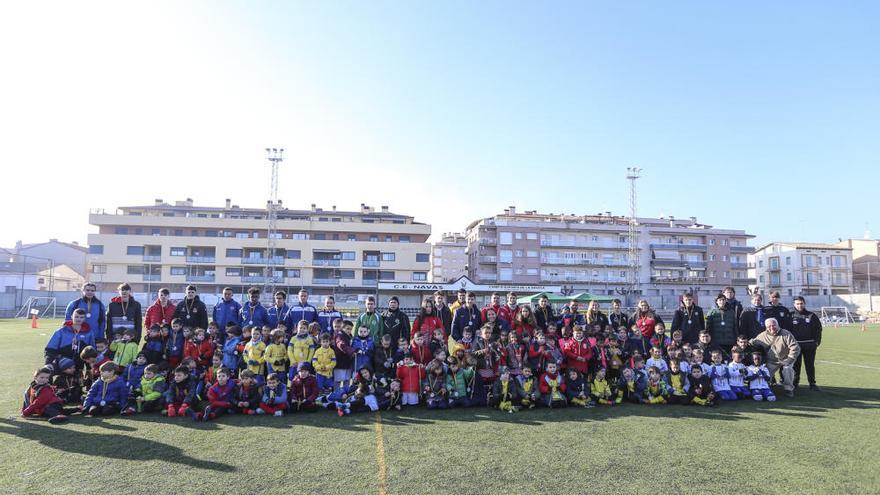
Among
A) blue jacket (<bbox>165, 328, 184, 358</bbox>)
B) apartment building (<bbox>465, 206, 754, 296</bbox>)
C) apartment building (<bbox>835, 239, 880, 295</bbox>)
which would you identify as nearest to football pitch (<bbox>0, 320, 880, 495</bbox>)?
blue jacket (<bbox>165, 328, 184, 358</bbox>)

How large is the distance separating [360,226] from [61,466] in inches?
2289

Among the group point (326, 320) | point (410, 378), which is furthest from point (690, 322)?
point (326, 320)

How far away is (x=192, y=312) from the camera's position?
1024cm

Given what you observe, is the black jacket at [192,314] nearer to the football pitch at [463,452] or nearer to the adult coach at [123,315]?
the adult coach at [123,315]

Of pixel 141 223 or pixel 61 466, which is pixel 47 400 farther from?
pixel 141 223

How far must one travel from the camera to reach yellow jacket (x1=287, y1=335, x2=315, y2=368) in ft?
29.1

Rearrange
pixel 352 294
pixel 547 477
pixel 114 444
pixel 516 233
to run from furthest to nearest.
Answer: pixel 516 233, pixel 352 294, pixel 114 444, pixel 547 477

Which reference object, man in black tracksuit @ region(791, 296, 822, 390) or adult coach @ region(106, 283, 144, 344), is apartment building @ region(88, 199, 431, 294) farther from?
man in black tracksuit @ region(791, 296, 822, 390)

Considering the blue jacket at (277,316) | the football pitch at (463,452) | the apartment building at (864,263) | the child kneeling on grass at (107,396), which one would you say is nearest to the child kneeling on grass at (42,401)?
the football pitch at (463,452)

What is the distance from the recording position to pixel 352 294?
59.3m

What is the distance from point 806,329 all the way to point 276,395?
10.2 m

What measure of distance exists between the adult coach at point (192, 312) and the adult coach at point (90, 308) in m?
1.30

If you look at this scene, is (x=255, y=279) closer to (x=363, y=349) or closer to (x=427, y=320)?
(x=427, y=320)

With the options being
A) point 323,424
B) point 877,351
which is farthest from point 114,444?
point 877,351
